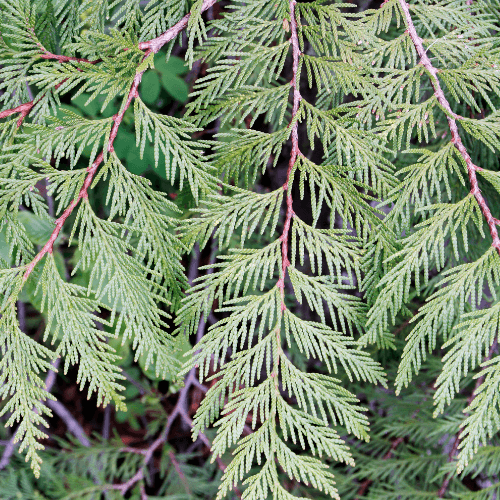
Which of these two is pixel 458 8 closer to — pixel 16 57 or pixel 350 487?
pixel 16 57

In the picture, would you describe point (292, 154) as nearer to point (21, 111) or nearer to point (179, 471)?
point (21, 111)

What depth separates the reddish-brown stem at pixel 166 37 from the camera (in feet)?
2.56

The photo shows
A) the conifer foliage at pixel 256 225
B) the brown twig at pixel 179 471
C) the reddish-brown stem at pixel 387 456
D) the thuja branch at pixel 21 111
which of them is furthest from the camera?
the brown twig at pixel 179 471

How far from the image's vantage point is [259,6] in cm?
80

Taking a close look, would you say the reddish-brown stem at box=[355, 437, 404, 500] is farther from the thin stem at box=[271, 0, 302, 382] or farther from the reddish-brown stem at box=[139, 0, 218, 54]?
the reddish-brown stem at box=[139, 0, 218, 54]

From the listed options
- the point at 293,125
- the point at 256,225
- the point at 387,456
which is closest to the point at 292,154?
the point at 293,125

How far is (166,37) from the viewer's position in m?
0.80

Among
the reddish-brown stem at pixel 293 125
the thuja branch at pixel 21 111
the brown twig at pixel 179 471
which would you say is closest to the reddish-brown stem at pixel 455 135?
the reddish-brown stem at pixel 293 125

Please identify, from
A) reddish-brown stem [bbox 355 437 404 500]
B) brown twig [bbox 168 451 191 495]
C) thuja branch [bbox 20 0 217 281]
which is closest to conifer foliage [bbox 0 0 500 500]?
thuja branch [bbox 20 0 217 281]

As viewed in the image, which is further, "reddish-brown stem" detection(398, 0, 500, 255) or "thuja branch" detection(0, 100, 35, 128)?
"thuja branch" detection(0, 100, 35, 128)

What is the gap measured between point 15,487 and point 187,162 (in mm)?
1630

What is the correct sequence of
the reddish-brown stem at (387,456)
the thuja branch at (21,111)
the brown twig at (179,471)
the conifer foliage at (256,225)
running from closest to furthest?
the conifer foliage at (256,225), the thuja branch at (21,111), the reddish-brown stem at (387,456), the brown twig at (179,471)

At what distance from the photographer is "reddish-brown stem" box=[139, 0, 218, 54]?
2.56ft

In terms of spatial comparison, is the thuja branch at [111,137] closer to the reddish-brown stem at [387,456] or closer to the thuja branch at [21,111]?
the thuja branch at [21,111]
